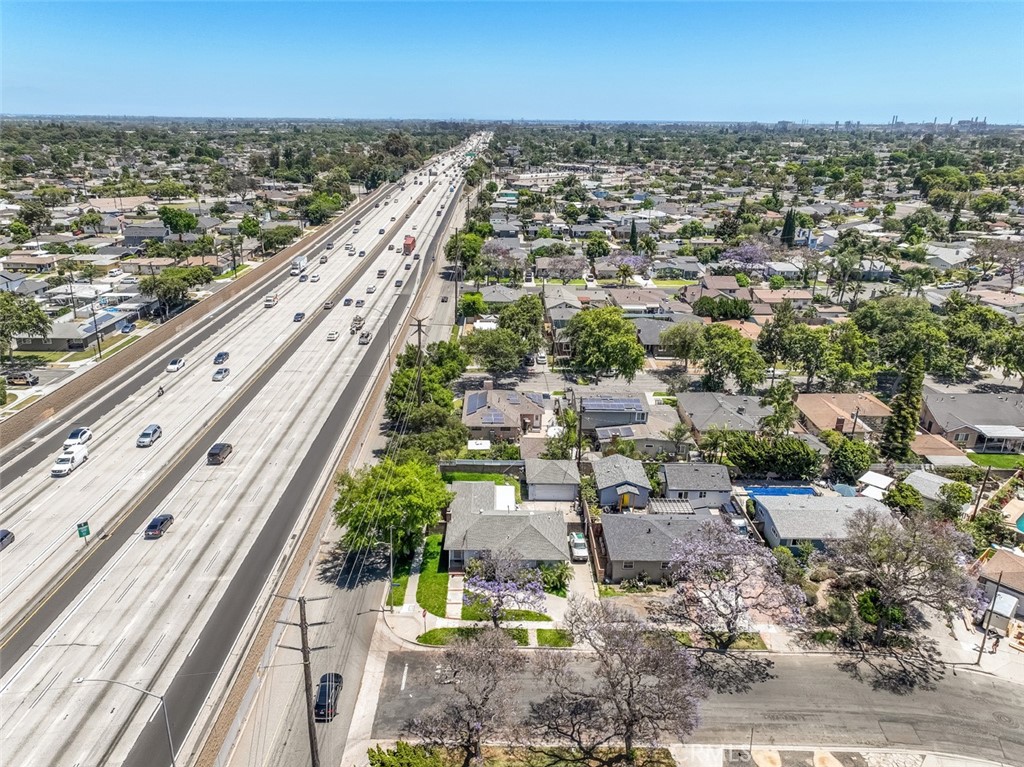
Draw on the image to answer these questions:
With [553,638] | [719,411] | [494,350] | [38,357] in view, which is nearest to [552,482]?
[553,638]

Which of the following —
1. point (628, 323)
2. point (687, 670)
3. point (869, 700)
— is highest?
point (628, 323)

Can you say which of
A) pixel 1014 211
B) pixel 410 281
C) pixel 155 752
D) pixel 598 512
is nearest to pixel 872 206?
pixel 1014 211

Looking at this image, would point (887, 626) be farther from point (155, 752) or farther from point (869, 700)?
point (155, 752)

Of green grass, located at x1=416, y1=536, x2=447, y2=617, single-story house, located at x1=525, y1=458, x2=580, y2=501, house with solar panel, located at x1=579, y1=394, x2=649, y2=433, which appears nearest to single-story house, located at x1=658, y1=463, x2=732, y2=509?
single-story house, located at x1=525, y1=458, x2=580, y2=501

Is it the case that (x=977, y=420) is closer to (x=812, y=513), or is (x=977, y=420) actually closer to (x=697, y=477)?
(x=812, y=513)

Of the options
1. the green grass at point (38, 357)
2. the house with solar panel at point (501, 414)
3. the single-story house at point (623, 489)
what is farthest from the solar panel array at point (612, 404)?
the green grass at point (38, 357)

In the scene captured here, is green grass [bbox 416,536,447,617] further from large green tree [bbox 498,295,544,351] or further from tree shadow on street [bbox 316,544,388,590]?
large green tree [bbox 498,295,544,351]
